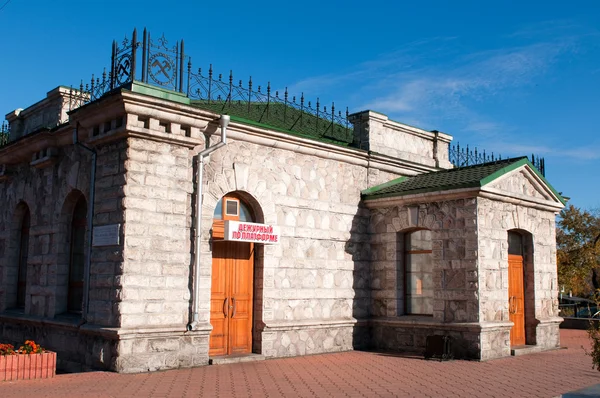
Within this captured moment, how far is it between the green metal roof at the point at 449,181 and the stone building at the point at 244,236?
69mm

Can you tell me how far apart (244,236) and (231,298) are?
1446 mm

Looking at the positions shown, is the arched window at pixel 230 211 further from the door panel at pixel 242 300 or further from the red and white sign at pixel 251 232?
the door panel at pixel 242 300

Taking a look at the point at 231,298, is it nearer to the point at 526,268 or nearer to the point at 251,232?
the point at 251,232

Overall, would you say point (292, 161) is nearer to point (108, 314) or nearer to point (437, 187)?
point (437, 187)

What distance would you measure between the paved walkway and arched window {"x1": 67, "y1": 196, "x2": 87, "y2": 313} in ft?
10.1

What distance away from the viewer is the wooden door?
12094 millimetres

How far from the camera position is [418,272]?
14.6 meters

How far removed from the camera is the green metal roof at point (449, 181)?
44.0 ft

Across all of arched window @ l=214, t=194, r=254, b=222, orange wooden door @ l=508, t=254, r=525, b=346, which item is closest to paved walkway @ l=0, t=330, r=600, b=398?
orange wooden door @ l=508, t=254, r=525, b=346

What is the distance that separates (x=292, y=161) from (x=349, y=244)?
8.52ft

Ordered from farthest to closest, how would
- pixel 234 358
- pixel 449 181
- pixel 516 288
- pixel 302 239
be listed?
pixel 516 288
pixel 449 181
pixel 302 239
pixel 234 358

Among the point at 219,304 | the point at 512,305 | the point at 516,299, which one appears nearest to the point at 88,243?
the point at 219,304

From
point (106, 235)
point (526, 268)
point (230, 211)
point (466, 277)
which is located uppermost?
point (230, 211)

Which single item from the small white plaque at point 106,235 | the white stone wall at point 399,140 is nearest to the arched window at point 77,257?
the small white plaque at point 106,235
